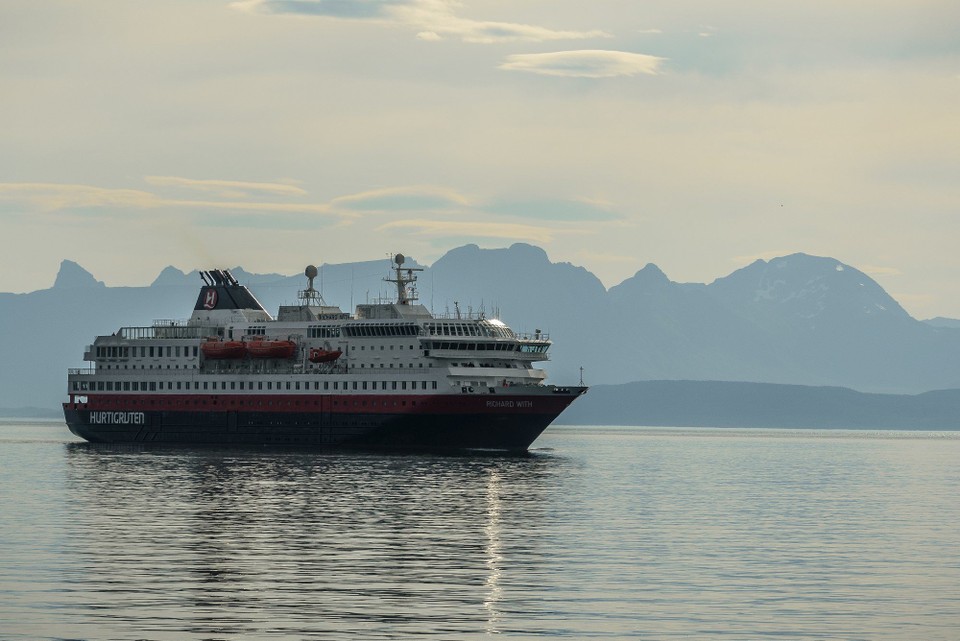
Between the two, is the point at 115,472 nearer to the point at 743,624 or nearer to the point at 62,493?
the point at 62,493

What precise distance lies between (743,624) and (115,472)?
6653 centimetres

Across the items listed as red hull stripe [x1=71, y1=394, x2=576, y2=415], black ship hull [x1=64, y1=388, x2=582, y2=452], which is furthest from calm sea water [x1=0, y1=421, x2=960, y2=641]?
black ship hull [x1=64, y1=388, x2=582, y2=452]

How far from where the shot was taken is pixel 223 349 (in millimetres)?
129250

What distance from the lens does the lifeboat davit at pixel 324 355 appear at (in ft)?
405

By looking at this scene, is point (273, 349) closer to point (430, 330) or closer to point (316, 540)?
point (430, 330)

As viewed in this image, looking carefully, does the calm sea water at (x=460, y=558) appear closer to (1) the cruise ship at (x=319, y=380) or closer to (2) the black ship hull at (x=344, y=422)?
(2) the black ship hull at (x=344, y=422)

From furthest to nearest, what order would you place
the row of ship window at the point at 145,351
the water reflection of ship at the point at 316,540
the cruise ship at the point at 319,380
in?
the row of ship window at the point at 145,351, the cruise ship at the point at 319,380, the water reflection of ship at the point at 316,540

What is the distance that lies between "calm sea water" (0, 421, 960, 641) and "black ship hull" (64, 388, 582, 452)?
21.0m

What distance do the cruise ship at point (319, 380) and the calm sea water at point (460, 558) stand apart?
21946mm

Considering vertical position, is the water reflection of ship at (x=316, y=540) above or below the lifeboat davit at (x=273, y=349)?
below

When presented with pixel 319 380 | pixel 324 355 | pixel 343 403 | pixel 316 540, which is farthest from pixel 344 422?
pixel 316 540

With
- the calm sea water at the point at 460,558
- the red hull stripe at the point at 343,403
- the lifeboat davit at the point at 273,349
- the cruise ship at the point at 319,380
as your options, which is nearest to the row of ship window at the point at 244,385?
the cruise ship at the point at 319,380

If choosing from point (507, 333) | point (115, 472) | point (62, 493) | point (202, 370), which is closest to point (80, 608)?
point (62, 493)

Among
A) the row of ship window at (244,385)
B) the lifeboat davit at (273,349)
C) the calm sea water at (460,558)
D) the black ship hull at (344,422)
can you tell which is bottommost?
the calm sea water at (460,558)
